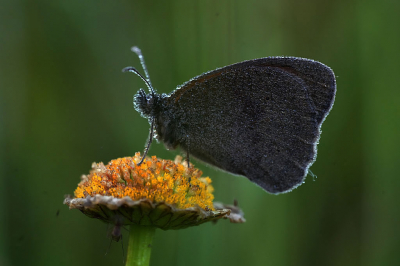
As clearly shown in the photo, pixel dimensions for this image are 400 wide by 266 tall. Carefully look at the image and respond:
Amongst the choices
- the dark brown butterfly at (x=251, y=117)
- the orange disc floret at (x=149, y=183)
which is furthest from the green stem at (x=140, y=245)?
the dark brown butterfly at (x=251, y=117)

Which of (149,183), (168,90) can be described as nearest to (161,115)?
(149,183)

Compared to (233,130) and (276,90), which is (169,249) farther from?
(276,90)

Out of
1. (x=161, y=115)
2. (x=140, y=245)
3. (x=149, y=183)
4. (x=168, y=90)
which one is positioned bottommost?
(x=140, y=245)

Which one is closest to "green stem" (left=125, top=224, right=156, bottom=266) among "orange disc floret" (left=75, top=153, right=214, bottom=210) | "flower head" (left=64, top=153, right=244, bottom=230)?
"flower head" (left=64, top=153, right=244, bottom=230)

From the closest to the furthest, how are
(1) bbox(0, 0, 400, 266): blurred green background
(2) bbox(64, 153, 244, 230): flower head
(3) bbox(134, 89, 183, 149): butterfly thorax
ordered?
1. (2) bbox(64, 153, 244, 230): flower head
2. (3) bbox(134, 89, 183, 149): butterfly thorax
3. (1) bbox(0, 0, 400, 266): blurred green background

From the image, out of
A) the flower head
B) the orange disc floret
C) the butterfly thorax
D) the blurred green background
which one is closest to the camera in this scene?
the flower head

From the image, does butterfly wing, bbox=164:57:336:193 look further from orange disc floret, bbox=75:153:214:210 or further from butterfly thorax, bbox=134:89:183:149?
orange disc floret, bbox=75:153:214:210

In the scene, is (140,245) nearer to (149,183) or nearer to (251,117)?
(149,183)

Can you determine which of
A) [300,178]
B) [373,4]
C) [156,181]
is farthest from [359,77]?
[156,181]
